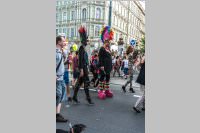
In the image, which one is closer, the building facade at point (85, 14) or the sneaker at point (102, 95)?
the building facade at point (85, 14)

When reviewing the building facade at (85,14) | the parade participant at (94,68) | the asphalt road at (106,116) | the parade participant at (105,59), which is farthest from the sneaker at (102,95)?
the parade participant at (94,68)

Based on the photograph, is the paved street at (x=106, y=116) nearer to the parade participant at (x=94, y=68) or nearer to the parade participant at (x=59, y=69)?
the parade participant at (x=59, y=69)

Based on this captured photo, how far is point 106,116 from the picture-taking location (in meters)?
4.44

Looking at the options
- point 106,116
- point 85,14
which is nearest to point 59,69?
point 85,14

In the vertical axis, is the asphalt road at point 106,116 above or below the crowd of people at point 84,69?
below

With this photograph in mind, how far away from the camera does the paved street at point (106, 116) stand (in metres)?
3.78

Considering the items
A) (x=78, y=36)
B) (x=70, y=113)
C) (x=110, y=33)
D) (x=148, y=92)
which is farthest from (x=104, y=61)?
(x=148, y=92)

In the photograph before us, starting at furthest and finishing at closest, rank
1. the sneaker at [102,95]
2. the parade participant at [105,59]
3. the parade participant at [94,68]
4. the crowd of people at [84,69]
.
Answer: the parade participant at [94,68], the sneaker at [102,95], the parade participant at [105,59], the crowd of people at [84,69]

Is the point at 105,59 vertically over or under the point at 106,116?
over

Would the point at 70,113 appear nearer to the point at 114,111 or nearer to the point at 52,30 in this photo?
the point at 114,111

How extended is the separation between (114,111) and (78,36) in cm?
157

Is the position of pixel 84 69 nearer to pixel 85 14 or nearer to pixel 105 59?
pixel 105 59

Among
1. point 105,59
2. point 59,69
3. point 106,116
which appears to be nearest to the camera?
point 59,69

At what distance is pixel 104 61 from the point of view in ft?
19.4
